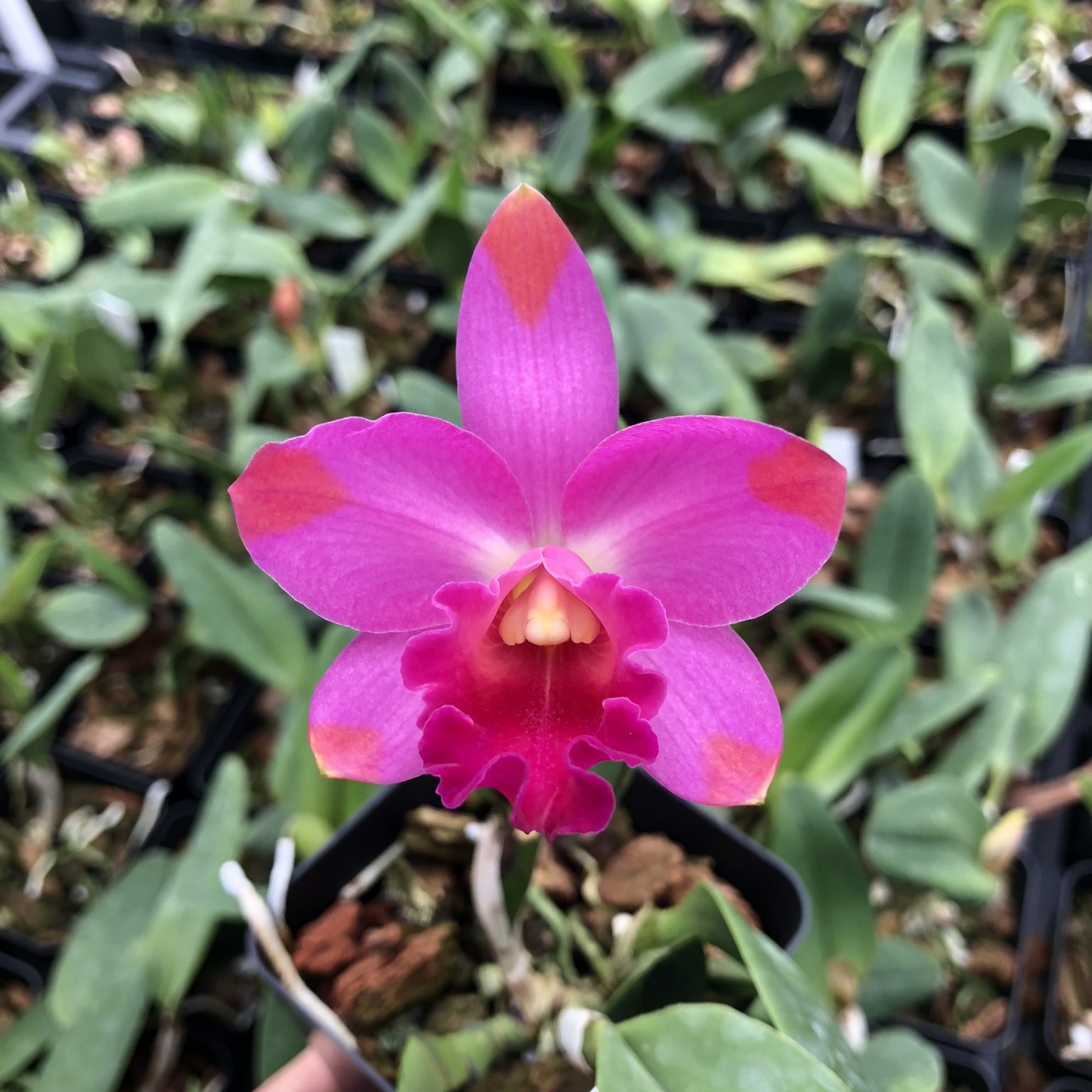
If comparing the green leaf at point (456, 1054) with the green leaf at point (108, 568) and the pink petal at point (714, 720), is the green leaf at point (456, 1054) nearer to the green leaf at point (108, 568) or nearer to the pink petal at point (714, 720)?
the pink petal at point (714, 720)

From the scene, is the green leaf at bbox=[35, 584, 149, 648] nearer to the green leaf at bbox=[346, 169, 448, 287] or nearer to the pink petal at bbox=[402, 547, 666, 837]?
the green leaf at bbox=[346, 169, 448, 287]

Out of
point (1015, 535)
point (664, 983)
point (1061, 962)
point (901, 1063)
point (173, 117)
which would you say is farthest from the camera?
point (173, 117)

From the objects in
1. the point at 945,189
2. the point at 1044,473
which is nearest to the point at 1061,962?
the point at 1044,473

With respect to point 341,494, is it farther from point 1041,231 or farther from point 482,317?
point 1041,231


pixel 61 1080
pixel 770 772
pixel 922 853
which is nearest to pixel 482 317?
pixel 770 772

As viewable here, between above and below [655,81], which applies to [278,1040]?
below

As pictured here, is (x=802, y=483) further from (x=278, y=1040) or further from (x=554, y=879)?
(x=278, y=1040)
